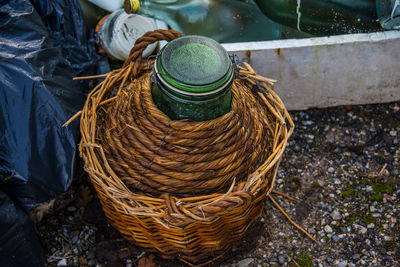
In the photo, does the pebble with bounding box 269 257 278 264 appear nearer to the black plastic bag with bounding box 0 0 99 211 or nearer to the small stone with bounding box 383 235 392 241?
the small stone with bounding box 383 235 392 241

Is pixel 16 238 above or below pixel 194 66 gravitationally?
below

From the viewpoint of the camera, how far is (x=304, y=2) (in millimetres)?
2074

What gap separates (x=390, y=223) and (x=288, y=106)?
83 centimetres

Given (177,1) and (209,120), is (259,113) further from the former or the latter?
(177,1)

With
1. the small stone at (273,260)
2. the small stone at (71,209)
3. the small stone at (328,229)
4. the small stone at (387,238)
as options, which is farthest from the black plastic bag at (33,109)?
Result: the small stone at (387,238)

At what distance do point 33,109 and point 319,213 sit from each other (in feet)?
4.58

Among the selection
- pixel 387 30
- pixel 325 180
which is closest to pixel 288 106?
pixel 325 180

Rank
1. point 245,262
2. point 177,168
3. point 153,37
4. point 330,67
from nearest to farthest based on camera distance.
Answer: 1. point 177,168
2. point 153,37
3. point 245,262
4. point 330,67

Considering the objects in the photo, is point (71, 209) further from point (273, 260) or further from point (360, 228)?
point (360, 228)

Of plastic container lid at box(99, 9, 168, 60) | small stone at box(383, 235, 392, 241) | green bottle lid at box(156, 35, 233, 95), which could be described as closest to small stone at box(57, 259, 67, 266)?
green bottle lid at box(156, 35, 233, 95)

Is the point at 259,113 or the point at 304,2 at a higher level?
the point at 304,2

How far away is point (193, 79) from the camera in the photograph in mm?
1207

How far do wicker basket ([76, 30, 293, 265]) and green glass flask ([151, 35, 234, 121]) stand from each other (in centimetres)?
4

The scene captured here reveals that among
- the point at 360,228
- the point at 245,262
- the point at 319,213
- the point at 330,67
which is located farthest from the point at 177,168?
the point at 330,67
